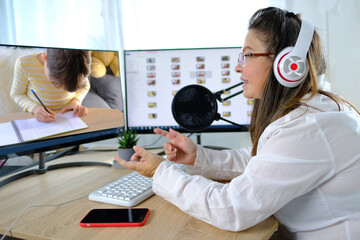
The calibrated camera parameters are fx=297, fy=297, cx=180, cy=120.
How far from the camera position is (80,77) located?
115cm

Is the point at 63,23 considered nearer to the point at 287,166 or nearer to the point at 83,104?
the point at 83,104

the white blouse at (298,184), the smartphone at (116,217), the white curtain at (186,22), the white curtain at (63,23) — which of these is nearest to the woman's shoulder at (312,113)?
the white blouse at (298,184)

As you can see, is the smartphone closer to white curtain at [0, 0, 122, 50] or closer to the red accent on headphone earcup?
the red accent on headphone earcup

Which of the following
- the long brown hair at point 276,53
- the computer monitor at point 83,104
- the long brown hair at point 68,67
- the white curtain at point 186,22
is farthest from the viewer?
the white curtain at point 186,22

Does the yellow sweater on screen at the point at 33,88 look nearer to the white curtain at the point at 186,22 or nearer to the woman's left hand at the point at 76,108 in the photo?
the woman's left hand at the point at 76,108

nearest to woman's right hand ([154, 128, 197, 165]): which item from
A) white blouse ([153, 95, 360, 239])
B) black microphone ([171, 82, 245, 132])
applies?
black microphone ([171, 82, 245, 132])

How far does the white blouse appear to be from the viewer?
0.61m

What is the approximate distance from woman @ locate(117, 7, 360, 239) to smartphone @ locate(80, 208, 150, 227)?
80 millimetres

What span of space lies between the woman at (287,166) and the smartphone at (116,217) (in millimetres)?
80

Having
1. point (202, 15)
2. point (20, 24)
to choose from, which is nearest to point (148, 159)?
point (202, 15)

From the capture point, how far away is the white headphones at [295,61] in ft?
2.24

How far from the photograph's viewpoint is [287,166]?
2.01 feet

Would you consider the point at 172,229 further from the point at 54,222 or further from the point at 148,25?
the point at 148,25

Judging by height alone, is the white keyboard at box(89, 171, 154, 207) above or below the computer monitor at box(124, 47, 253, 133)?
below
